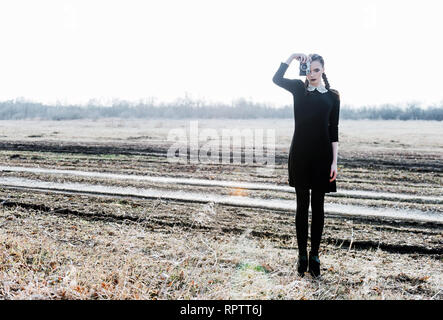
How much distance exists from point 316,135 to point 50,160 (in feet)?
40.4

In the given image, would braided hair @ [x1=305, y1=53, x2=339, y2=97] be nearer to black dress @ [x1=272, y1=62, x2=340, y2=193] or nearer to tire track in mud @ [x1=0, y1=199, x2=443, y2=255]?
black dress @ [x1=272, y1=62, x2=340, y2=193]

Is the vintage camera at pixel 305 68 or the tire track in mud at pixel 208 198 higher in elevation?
the vintage camera at pixel 305 68

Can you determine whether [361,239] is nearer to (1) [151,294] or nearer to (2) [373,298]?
(2) [373,298]

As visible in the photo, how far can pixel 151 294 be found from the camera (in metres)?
3.26

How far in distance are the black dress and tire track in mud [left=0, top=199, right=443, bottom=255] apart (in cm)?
168

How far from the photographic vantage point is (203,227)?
5.63 meters

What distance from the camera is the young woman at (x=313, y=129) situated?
344cm

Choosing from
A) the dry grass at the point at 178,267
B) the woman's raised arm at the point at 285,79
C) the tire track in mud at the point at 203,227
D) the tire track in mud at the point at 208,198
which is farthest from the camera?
the tire track in mud at the point at 208,198

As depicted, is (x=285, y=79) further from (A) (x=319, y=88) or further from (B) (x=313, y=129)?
(B) (x=313, y=129)

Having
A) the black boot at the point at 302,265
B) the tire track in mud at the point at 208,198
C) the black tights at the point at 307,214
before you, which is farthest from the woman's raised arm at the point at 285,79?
the tire track in mud at the point at 208,198

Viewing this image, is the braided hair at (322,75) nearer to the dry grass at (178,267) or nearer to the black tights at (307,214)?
the black tights at (307,214)

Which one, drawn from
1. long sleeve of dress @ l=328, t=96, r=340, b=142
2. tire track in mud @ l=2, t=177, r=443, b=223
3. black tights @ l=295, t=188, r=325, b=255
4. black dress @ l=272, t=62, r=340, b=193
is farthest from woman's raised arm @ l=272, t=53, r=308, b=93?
tire track in mud @ l=2, t=177, r=443, b=223

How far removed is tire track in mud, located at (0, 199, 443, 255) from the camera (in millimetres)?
4909

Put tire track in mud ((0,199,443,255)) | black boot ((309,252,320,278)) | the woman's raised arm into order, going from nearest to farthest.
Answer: the woman's raised arm, black boot ((309,252,320,278)), tire track in mud ((0,199,443,255))
